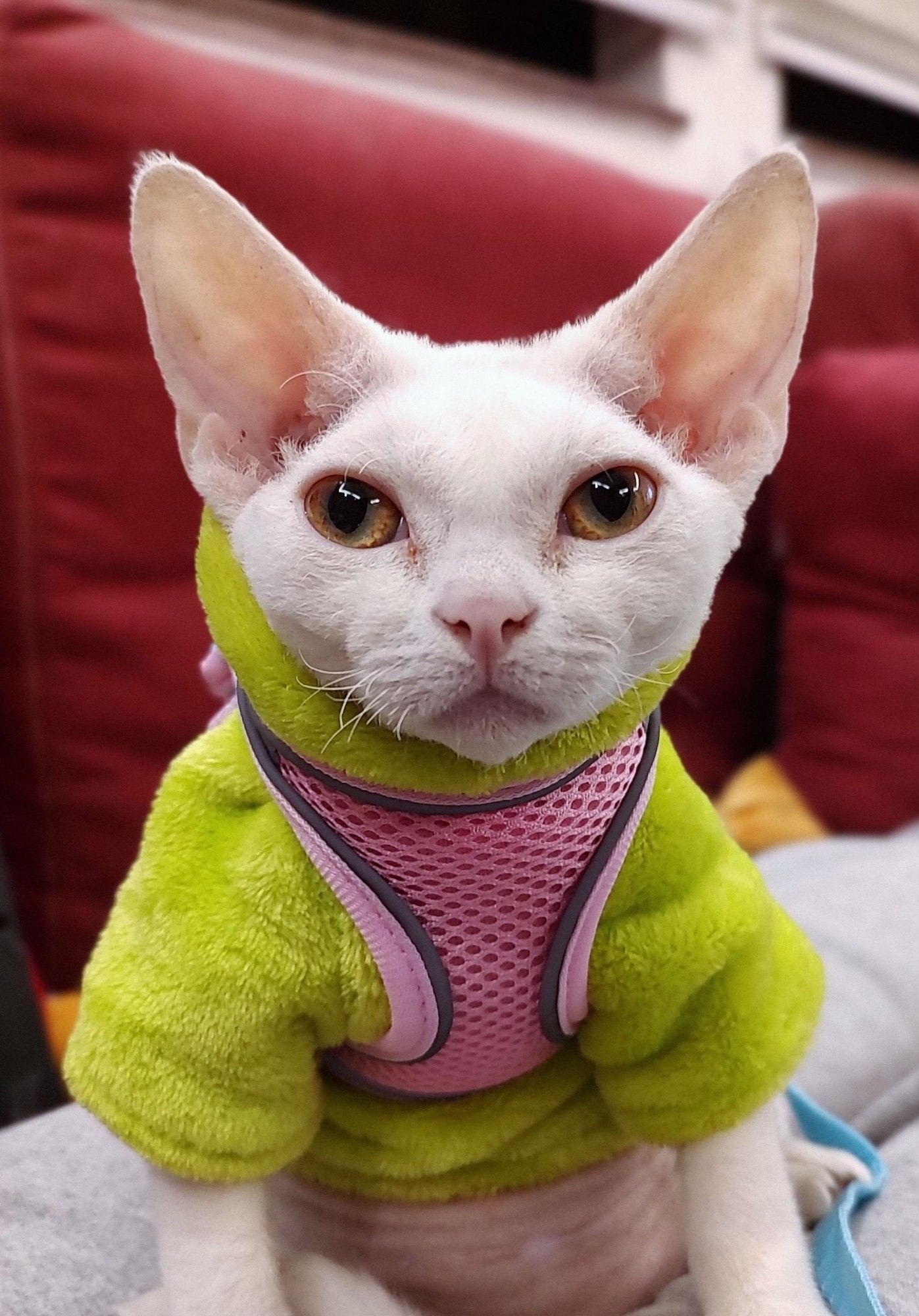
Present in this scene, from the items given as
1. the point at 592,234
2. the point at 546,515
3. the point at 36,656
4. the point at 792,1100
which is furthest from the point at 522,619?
the point at 592,234

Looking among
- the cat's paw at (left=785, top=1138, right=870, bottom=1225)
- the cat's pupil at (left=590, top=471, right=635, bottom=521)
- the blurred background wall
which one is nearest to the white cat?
the cat's pupil at (left=590, top=471, right=635, bottom=521)

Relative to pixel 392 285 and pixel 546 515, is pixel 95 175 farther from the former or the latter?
pixel 546 515

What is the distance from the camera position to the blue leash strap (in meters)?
0.42

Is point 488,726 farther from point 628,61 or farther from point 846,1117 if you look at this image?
point 628,61

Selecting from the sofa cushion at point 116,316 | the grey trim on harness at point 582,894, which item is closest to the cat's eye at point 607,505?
the grey trim on harness at point 582,894

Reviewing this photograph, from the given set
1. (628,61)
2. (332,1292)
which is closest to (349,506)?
(332,1292)

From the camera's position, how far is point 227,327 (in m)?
0.36

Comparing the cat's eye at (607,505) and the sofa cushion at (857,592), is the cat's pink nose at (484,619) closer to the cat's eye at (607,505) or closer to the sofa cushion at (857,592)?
the cat's eye at (607,505)

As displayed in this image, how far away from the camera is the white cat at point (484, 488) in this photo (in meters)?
0.31

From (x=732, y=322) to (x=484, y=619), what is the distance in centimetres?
16

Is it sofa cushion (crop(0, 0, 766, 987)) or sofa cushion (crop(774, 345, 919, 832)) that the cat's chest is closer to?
sofa cushion (crop(0, 0, 766, 987))

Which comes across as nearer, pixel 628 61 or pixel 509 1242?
pixel 509 1242

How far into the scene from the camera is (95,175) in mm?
861

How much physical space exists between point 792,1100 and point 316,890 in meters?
0.34
